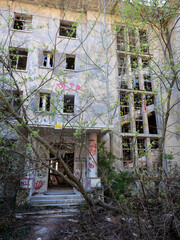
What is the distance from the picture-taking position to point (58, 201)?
24.6 ft

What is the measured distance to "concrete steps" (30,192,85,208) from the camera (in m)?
7.30

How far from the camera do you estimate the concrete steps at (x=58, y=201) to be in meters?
7.30

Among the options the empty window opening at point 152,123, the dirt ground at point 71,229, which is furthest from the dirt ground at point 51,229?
the empty window opening at point 152,123

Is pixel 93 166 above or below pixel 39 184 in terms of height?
above

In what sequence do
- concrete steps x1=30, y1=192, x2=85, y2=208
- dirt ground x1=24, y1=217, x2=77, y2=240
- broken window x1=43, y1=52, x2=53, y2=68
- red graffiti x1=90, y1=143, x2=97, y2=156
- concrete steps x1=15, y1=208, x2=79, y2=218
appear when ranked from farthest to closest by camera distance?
broken window x1=43, y1=52, x2=53, y2=68 → red graffiti x1=90, y1=143, x2=97, y2=156 → concrete steps x1=30, y1=192, x2=85, y2=208 → concrete steps x1=15, y1=208, x2=79, y2=218 → dirt ground x1=24, y1=217, x2=77, y2=240

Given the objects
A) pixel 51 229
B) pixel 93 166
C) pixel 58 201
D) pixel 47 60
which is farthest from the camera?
pixel 47 60

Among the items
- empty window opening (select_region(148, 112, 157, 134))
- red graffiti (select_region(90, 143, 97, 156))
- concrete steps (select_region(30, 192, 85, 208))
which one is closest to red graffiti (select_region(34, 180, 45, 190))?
concrete steps (select_region(30, 192, 85, 208))

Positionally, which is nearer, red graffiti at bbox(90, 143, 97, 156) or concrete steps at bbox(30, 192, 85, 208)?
concrete steps at bbox(30, 192, 85, 208)

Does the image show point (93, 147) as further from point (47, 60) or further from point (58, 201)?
point (47, 60)

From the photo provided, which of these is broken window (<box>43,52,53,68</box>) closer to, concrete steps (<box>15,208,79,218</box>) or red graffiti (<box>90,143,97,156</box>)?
red graffiti (<box>90,143,97,156</box>)

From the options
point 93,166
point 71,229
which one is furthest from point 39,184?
point 71,229

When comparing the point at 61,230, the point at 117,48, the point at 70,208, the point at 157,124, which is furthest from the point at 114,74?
the point at 61,230

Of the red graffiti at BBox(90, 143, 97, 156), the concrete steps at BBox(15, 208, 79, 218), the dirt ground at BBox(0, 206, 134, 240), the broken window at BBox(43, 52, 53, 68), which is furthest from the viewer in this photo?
the broken window at BBox(43, 52, 53, 68)

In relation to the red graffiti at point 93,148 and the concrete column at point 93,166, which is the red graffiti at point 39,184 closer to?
the concrete column at point 93,166
